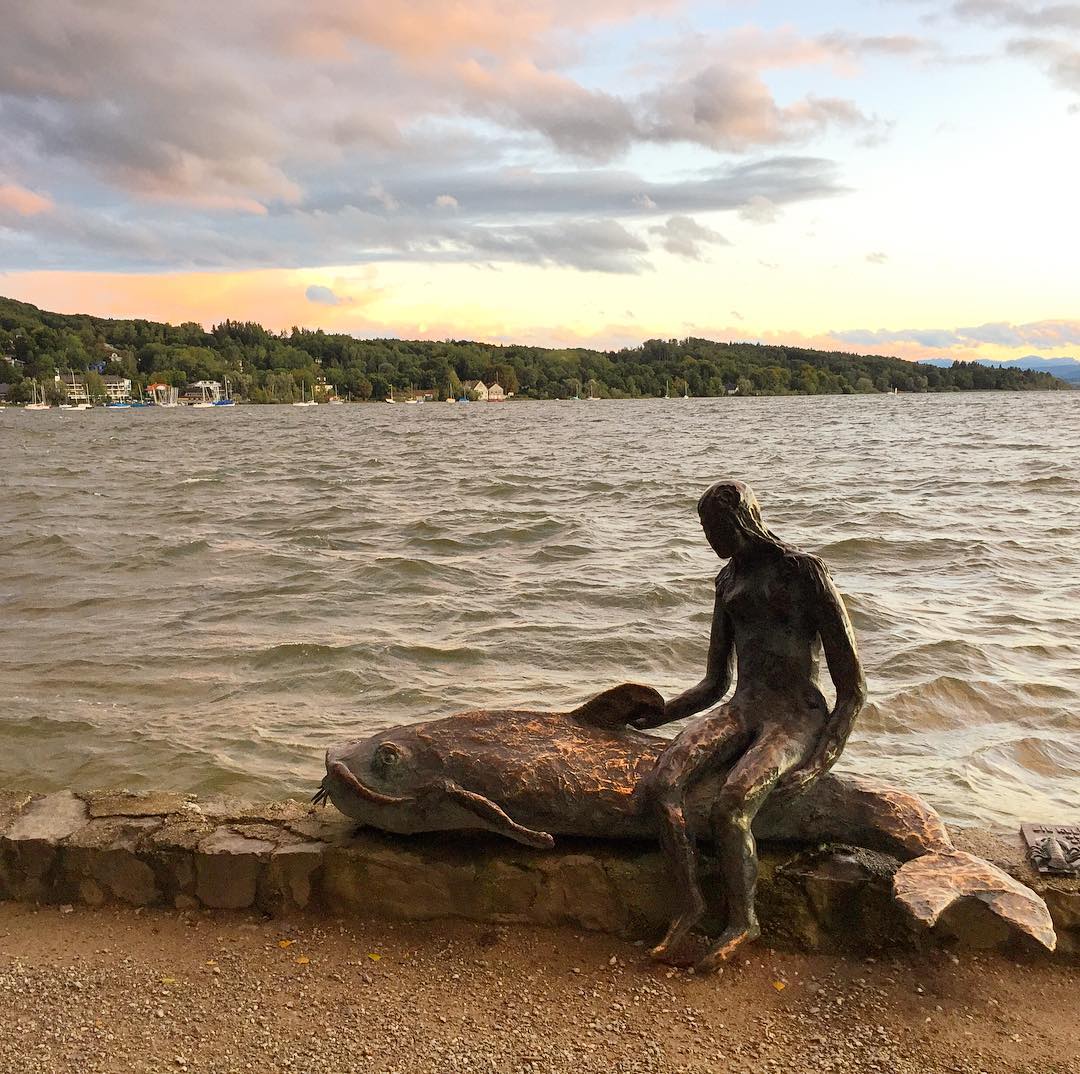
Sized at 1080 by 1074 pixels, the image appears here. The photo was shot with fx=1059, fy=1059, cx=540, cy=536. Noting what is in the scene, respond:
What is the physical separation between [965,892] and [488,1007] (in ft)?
7.08

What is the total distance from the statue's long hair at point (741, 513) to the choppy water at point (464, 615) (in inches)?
183

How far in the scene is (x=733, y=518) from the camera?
5.26m

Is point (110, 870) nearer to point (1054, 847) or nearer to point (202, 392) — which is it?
point (1054, 847)

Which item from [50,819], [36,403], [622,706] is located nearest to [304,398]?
[36,403]

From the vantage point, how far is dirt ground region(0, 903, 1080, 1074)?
14.3ft

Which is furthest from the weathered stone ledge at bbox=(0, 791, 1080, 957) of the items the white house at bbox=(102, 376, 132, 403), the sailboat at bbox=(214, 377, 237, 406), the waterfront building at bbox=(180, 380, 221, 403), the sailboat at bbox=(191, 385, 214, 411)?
the white house at bbox=(102, 376, 132, 403)

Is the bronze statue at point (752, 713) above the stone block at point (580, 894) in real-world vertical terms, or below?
above

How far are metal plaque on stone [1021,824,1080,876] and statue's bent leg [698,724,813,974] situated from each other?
4.61 feet

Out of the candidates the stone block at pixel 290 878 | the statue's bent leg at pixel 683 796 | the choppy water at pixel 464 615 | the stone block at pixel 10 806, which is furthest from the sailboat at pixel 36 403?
the statue's bent leg at pixel 683 796

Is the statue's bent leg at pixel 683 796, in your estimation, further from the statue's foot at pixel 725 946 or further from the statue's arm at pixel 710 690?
the statue's arm at pixel 710 690

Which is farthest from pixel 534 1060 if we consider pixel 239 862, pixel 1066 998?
pixel 1066 998

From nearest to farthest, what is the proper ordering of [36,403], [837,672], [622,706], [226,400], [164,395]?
[837,672]
[622,706]
[36,403]
[164,395]
[226,400]

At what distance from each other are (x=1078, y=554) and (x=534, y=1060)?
20435 millimetres

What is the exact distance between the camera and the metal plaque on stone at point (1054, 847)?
5125 mm
